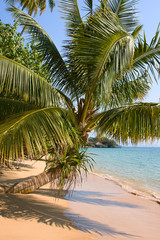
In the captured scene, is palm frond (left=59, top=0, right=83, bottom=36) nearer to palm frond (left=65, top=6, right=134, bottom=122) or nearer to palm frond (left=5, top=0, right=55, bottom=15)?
palm frond (left=65, top=6, right=134, bottom=122)

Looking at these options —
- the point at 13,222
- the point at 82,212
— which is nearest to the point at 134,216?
the point at 82,212

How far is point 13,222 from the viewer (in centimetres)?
372

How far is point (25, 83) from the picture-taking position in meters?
3.88

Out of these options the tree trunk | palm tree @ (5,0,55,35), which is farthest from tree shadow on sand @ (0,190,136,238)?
palm tree @ (5,0,55,35)

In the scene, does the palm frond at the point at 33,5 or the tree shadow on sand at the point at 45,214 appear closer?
the tree shadow on sand at the point at 45,214

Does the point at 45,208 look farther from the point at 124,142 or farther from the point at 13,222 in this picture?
the point at 124,142

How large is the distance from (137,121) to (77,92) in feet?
6.73

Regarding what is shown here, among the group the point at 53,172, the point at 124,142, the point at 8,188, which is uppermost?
the point at 124,142

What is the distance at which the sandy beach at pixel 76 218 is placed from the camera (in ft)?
11.8

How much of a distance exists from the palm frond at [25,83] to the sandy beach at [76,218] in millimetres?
2052

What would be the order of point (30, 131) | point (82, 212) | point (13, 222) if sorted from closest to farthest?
point (30, 131), point (13, 222), point (82, 212)

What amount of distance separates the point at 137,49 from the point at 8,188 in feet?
15.5

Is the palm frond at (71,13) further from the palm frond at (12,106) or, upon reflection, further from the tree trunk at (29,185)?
the tree trunk at (29,185)

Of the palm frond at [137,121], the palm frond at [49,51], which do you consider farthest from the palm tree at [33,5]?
the palm frond at [137,121]
